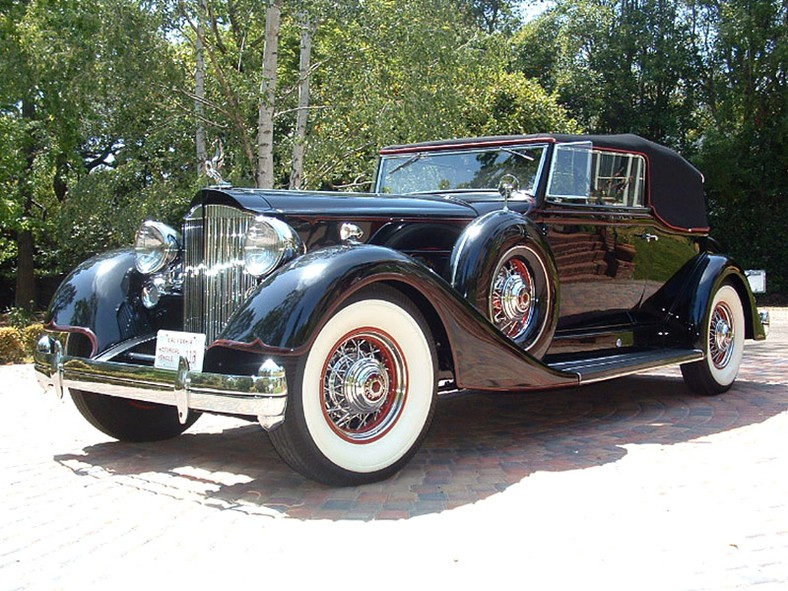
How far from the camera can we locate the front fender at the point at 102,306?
4.25 meters

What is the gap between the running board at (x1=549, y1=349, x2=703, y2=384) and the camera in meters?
4.69

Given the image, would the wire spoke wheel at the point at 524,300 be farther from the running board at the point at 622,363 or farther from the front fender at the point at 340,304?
the front fender at the point at 340,304

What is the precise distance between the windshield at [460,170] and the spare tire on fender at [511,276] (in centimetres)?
66

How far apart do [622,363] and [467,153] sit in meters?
1.84

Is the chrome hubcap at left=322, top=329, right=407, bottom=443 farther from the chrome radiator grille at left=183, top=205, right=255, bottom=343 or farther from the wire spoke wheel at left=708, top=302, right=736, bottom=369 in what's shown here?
the wire spoke wheel at left=708, top=302, right=736, bottom=369

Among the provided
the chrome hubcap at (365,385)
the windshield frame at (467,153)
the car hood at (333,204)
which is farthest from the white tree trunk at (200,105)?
the chrome hubcap at (365,385)

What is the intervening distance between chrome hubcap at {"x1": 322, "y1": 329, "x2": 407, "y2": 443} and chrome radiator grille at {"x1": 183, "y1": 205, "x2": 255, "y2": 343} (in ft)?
2.19

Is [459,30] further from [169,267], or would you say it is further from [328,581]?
[328,581]

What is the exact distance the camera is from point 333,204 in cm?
424

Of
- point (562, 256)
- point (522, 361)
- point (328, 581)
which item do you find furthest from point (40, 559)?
point (562, 256)

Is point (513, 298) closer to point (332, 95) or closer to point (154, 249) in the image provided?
point (154, 249)

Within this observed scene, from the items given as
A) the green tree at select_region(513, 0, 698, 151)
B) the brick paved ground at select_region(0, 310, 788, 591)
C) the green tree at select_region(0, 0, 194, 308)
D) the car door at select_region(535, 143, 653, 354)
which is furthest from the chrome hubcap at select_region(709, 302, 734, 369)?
the green tree at select_region(513, 0, 698, 151)

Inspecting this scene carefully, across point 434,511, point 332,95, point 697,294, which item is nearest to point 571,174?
point 697,294

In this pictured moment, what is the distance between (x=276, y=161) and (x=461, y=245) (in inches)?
425
